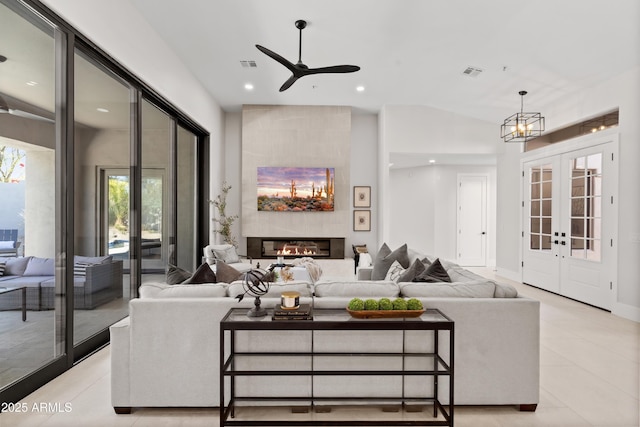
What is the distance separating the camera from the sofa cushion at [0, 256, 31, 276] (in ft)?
7.86

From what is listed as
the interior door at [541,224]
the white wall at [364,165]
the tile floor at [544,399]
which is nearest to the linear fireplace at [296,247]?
the white wall at [364,165]

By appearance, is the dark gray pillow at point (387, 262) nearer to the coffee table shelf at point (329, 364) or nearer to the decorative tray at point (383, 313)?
the coffee table shelf at point (329, 364)

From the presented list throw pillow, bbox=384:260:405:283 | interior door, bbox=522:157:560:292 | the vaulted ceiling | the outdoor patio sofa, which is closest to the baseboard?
interior door, bbox=522:157:560:292

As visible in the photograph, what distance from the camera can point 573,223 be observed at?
539 centimetres

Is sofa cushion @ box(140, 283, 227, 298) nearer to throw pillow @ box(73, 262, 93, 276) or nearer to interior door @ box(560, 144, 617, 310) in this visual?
throw pillow @ box(73, 262, 93, 276)

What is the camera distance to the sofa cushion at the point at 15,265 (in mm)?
2395

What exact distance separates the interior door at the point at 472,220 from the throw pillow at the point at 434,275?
656cm

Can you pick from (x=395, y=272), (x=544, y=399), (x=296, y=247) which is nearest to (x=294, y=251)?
(x=296, y=247)

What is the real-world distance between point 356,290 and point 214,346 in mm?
963

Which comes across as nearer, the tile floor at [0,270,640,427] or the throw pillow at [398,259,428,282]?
the tile floor at [0,270,640,427]

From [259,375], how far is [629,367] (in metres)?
3.08

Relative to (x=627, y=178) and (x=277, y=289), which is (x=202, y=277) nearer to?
(x=277, y=289)

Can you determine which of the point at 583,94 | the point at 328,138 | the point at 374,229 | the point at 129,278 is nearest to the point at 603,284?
the point at 583,94

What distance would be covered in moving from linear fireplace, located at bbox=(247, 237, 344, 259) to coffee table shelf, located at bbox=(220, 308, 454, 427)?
4851mm
